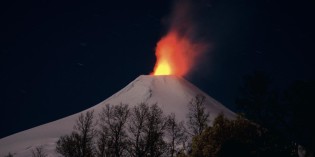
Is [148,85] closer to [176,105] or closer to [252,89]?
[176,105]

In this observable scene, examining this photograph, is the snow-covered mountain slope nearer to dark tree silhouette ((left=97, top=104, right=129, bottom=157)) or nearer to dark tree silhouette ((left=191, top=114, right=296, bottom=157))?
dark tree silhouette ((left=97, top=104, right=129, bottom=157))

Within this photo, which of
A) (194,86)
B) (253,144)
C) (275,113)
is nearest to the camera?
(253,144)

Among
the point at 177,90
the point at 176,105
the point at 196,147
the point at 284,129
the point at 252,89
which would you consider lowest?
the point at 196,147

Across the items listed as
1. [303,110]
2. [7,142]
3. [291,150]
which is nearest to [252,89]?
[303,110]

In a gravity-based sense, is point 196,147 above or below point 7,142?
below

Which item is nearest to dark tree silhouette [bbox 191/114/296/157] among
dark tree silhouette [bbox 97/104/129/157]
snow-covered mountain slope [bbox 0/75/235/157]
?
dark tree silhouette [bbox 97/104/129/157]

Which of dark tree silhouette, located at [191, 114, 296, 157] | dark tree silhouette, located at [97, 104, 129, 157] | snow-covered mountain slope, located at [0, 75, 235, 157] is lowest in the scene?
dark tree silhouette, located at [191, 114, 296, 157]

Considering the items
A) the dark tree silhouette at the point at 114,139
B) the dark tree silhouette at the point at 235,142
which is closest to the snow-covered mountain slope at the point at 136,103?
the dark tree silhouette at the point at 114,139

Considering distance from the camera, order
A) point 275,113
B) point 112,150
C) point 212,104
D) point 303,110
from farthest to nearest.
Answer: point 212,104 → point 112,150 → point 275,113 → point 303,110
